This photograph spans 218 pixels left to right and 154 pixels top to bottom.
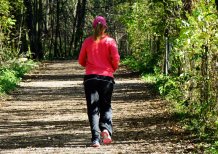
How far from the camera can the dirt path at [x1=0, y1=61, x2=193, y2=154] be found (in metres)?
A: 9.48

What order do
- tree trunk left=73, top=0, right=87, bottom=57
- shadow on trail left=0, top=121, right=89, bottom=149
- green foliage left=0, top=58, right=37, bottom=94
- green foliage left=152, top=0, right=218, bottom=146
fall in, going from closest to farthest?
shadow on trail left=0, top=121, right=89, bottom=149 < green foliage left=152, top=0, right=218, bottom=146 < green foliage left=0, top=58, right=37, bottom=94 < tree trunk left=73, top=0, right=87, bottom=57

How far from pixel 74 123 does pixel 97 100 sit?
119 inches

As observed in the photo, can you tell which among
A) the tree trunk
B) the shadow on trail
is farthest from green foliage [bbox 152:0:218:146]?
the tree trunk

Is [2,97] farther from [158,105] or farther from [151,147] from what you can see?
[151,147]

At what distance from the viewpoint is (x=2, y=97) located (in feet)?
57.5

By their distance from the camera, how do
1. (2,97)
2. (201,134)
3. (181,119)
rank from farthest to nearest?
1. (2,97)
2. (181,119)
3. (201,134)

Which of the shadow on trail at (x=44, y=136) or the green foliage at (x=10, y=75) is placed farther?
the green foliage at (x=10, y=75)

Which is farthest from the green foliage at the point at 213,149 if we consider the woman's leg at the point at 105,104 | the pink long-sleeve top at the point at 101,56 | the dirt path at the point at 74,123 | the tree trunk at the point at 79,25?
the tree trunk at the point at 79,25

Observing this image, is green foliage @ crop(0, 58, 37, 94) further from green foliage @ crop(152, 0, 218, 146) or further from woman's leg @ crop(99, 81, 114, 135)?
woman's leg @ crop(99, 81, 114, 135)

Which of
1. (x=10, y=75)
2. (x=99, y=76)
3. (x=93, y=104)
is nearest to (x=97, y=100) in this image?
(x=93, y=104)

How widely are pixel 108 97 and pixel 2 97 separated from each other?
340 inches

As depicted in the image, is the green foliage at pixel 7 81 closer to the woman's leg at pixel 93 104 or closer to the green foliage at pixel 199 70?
the green foliage at pixel 199 70

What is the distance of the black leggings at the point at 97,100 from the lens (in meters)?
9.33

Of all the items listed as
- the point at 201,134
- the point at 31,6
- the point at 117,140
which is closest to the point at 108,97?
the point at 117,140
